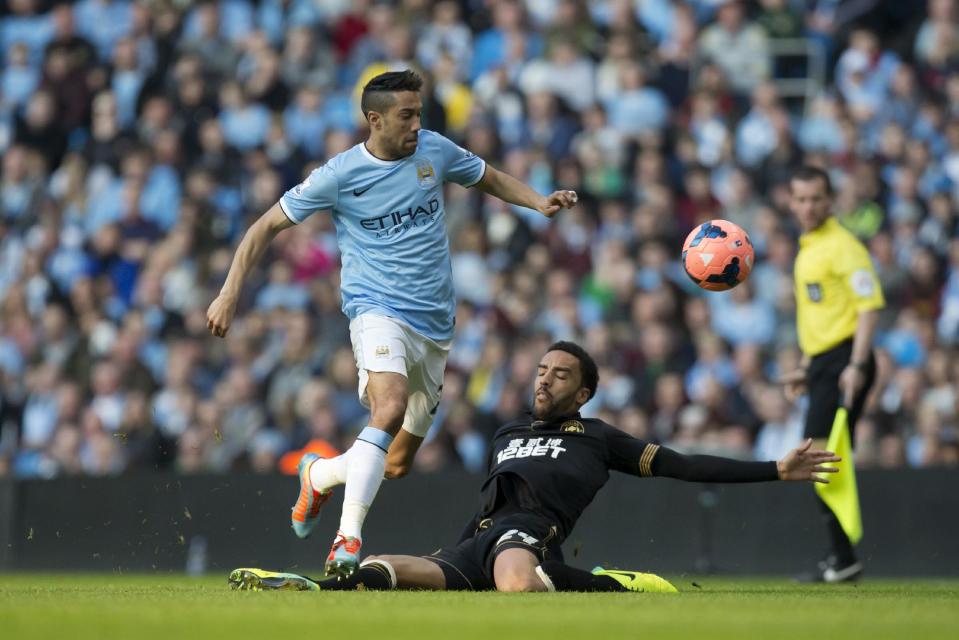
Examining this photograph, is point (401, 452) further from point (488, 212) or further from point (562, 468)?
point (488, 212)

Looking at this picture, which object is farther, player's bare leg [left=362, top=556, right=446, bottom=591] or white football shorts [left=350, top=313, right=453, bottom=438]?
white football shorts [left=350, top=313, right=453, bottom=438]

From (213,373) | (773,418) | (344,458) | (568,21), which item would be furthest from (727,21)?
(344,458)

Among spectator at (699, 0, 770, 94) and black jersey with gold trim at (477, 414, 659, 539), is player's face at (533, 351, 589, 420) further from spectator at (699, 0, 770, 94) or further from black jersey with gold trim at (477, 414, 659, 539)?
spectator at (699, 0, 770, 94)

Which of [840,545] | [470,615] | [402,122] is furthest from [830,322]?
[470,615]

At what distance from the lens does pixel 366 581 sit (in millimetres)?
7992

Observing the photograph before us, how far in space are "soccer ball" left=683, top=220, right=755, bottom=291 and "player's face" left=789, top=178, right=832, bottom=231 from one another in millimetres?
1446

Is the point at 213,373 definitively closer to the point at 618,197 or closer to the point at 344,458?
the point at 618,197

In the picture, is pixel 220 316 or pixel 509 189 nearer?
pixel 220 316

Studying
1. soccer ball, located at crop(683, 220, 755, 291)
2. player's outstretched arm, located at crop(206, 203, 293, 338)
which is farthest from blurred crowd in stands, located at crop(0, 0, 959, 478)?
player's outstretched arm, located at crop(206, 203, 293, 338)

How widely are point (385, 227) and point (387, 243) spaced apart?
0.08 meters

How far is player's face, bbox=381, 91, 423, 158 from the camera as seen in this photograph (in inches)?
341

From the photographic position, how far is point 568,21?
54.7 feet

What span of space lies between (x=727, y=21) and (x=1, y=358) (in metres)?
7.83

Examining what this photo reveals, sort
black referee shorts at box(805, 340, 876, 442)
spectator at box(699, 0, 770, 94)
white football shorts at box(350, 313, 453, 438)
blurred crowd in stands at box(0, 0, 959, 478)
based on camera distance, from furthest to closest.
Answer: spectator at box(699, 0, 770, 94), blurred crowd in stands at box(0, 0, 959, 478), black referee shorts at box(805, 340, 876, 442), white football shorts at box(350, 313, 453, 438)
